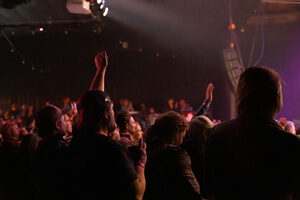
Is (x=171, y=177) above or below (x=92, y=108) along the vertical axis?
below

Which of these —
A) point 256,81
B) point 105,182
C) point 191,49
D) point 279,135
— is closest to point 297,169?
point 279,135

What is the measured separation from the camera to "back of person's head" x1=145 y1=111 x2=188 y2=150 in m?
1.65

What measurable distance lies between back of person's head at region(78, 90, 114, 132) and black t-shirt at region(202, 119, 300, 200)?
1.70 feet

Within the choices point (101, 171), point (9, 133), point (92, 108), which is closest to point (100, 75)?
point (92, 108)

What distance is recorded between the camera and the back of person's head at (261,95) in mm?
1127

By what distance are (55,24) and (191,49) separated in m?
4.69

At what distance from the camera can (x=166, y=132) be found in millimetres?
1657

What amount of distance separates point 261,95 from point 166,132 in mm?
677

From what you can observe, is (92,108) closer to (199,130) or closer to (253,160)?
(253,160)

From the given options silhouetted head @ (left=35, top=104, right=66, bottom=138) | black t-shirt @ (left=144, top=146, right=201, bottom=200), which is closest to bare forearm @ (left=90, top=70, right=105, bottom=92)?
silhouetted head @ (left=35, top=104, right=66, bottom=138)

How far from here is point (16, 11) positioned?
7582 mm

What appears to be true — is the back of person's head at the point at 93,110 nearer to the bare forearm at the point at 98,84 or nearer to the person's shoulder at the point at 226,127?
the bare forearm at the point at 98,84

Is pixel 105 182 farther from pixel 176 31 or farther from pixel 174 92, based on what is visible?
pixel 174 92

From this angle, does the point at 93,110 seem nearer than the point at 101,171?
No
